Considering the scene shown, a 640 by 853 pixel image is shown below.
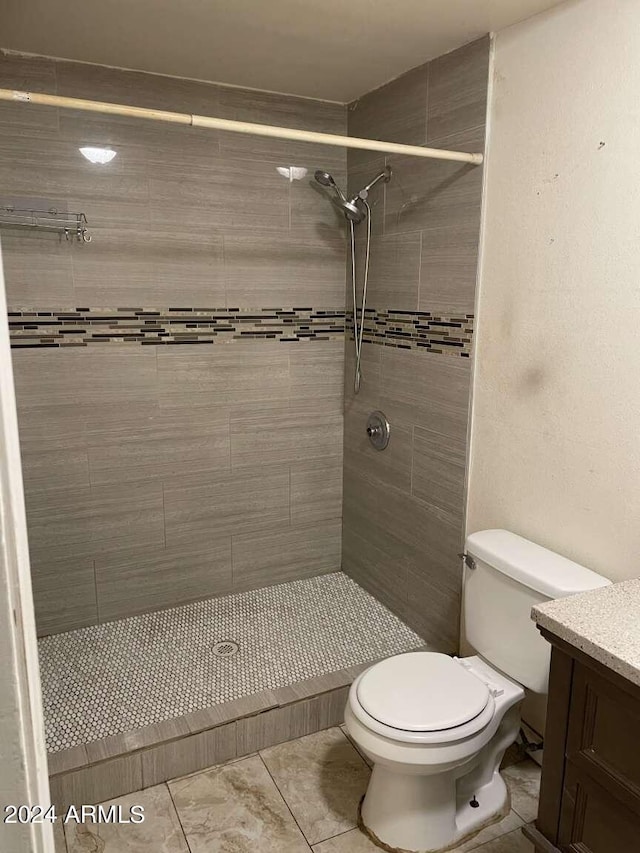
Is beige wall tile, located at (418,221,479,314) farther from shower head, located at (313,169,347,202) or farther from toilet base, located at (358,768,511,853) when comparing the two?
toilet base, located at (358,768,511,853)

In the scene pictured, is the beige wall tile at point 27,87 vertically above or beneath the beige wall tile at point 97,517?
above

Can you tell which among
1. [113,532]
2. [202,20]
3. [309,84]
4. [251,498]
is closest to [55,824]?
[113,532]

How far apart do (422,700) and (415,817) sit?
Answer: 35 cm

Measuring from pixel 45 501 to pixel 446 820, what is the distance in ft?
5.84

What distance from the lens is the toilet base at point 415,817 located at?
1771 mm

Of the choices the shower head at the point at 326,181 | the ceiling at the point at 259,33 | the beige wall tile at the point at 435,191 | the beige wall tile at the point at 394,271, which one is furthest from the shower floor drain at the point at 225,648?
the ceiling at the point at 259,33

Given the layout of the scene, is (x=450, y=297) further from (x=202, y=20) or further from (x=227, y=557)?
(x=227, y=557)

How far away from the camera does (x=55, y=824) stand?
6.15 ft

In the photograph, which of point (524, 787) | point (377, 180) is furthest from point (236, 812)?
point (377, 180)

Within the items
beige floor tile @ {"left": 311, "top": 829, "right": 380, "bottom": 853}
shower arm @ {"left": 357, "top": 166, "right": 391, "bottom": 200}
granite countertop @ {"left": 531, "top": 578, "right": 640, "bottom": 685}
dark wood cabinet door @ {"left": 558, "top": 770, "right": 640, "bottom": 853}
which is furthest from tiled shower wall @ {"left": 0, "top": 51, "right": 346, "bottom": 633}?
dark wood cabinet door @ {"left": 558, "top": 770, "right": 640, "bottom": 853}

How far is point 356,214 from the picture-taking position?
8.76 ft

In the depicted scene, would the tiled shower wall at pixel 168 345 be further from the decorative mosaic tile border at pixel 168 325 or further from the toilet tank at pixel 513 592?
the toilet tank at pixel 513 592

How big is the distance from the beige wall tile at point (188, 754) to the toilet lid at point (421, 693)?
22.9 inches

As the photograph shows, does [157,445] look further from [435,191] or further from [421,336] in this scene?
[435,191]
